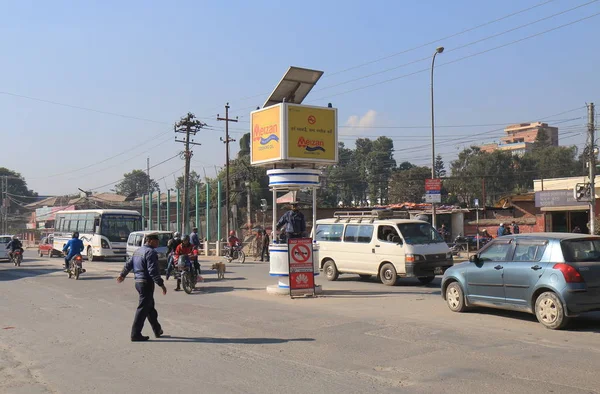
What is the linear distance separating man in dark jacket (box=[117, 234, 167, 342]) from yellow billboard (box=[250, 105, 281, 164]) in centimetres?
693

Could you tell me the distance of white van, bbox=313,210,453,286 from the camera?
1664 cm

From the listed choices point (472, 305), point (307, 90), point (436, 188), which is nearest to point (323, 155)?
point (307, 90)

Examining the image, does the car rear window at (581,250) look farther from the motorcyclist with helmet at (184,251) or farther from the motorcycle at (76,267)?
the motorcycle at (76,267)

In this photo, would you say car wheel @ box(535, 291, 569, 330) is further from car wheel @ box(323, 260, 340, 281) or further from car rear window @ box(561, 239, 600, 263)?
car wheel @ box(323, 260, 340, 281)

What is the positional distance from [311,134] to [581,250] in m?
8.33

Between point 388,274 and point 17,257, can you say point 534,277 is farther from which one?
point 17,257

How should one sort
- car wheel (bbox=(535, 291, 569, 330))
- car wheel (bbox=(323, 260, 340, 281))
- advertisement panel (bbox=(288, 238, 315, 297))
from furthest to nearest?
1. car wheel (bbox=(323, 260, 340, 281))
2. advertisement panel (bbox=(288, 238, 315, 297))
3. car wheel (bbox=(535, 291, 569, 330))

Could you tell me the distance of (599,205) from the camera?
35562 mm

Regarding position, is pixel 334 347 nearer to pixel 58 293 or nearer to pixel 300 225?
pixel 300 225

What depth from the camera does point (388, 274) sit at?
17.1m

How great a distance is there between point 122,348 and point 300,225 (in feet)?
24.0

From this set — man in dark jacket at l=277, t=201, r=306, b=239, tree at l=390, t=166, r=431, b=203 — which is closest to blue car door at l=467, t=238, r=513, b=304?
man in dark jacket at l=277, t=201, r=306, b=239

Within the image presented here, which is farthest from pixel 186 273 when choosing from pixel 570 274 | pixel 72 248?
pixel 570 274

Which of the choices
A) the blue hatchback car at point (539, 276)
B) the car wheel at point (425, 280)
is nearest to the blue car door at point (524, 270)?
the blue hatchback car at point (539, 276)
